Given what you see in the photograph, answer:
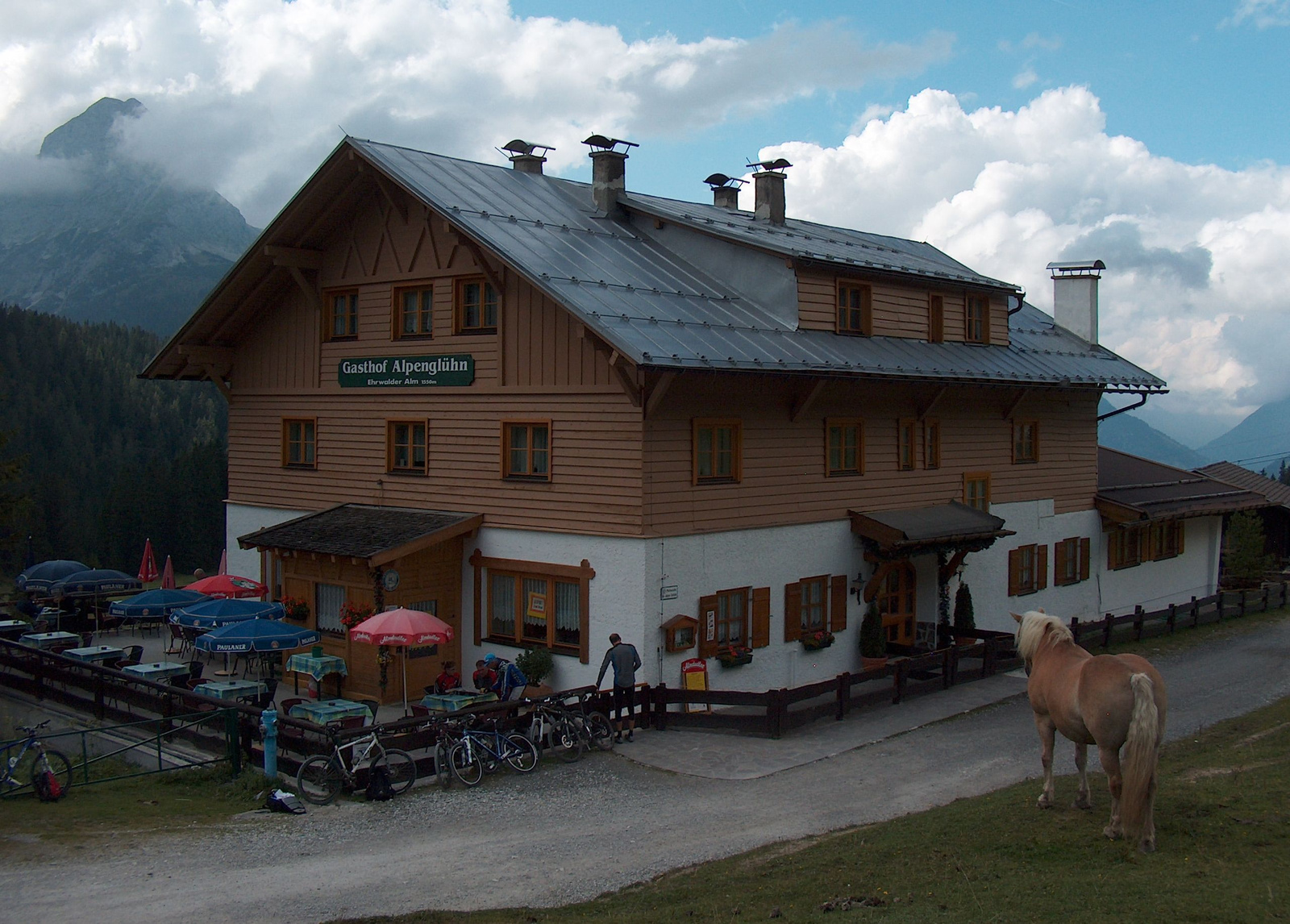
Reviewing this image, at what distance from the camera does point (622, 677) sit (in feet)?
54.9

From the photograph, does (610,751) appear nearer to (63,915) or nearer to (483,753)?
(483,753)

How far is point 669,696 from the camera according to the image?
17266mm

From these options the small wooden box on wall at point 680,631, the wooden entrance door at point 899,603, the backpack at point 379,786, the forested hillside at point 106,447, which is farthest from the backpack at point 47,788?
the forested hillside at point 106,447

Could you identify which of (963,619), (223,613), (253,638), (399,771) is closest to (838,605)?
(963,619)

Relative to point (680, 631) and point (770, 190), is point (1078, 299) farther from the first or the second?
point (680, 631)

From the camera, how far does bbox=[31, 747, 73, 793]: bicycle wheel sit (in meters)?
14.4

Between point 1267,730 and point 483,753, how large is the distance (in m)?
10.7

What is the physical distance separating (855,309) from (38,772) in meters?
15.7

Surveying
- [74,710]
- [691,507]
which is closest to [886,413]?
[691,507]

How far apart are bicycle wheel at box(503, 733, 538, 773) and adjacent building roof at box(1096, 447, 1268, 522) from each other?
18987 millimetres

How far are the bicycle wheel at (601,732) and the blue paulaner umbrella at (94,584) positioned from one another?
46.8 ft

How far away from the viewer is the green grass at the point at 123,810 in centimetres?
1241

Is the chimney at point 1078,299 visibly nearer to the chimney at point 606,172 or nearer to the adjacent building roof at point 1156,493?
the adjacent building roof at point 1156,493

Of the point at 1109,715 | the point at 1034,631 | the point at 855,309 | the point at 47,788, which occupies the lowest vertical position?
the point at 47,788
